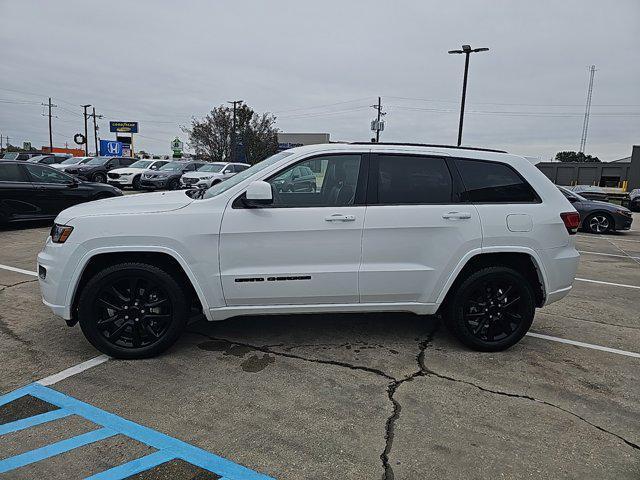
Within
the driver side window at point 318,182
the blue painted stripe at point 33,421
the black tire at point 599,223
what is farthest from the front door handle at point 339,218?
the black tire at point 599,223

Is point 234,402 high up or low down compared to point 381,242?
down

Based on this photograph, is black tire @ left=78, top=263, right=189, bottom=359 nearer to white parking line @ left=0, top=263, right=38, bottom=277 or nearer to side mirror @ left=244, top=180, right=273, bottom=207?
side mirror @ left=244, top=180, right=273, bottom=207

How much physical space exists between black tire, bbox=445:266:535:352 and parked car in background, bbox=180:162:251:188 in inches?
621

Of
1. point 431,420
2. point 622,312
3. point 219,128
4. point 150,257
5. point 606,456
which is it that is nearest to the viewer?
point 606,456

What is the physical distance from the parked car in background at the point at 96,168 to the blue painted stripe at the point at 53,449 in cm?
2155

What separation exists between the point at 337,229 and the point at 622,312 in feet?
13.7

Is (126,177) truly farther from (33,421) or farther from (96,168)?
(33,421)

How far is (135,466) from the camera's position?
8.19 feet

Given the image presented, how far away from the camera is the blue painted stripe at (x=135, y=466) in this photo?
242 cm

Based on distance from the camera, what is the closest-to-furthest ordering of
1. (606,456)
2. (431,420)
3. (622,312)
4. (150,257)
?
1. (606,456)
2. (431,420)
3. (150,257)
4. (622,312)

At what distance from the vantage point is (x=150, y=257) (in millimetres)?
3713

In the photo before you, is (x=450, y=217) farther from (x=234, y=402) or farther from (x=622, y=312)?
(x=622, y=312)

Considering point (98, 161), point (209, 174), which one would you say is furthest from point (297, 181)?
point (98, 161)

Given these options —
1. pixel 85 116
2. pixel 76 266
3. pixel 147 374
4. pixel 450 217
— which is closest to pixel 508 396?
pixel 450 217
